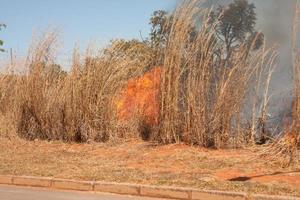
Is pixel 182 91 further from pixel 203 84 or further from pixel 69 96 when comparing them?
pixel 69 96

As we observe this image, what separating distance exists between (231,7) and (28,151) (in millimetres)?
13553

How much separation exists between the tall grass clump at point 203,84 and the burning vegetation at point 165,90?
2 cm

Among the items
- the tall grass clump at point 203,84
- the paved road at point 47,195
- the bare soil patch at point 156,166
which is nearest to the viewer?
the paved road at point 47,195

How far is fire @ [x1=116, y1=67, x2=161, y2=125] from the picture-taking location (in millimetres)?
12953

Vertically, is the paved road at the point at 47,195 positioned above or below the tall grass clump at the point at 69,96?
below

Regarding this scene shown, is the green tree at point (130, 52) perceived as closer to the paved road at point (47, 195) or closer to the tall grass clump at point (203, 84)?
the tall grass clump at point (203, 84)

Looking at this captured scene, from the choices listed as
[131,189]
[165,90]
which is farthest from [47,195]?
[165,90]

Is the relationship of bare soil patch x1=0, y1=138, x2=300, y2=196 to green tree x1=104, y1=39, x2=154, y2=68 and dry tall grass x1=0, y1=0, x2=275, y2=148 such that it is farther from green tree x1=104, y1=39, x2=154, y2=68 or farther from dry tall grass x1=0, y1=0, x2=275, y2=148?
green tree x1=104, y1=39, x2=154, y2=68

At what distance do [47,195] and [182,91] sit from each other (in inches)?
179

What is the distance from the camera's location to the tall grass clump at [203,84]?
11273mm

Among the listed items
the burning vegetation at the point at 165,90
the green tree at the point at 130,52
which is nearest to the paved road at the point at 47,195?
the burning vegetation at the point at 165,90

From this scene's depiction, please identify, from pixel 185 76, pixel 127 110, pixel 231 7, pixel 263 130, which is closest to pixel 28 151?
pixel 127 110

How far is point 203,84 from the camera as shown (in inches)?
452

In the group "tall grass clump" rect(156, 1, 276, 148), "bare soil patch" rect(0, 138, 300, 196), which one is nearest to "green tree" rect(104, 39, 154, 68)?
"tall grass clump" rect(156, 1, 276, 148)
